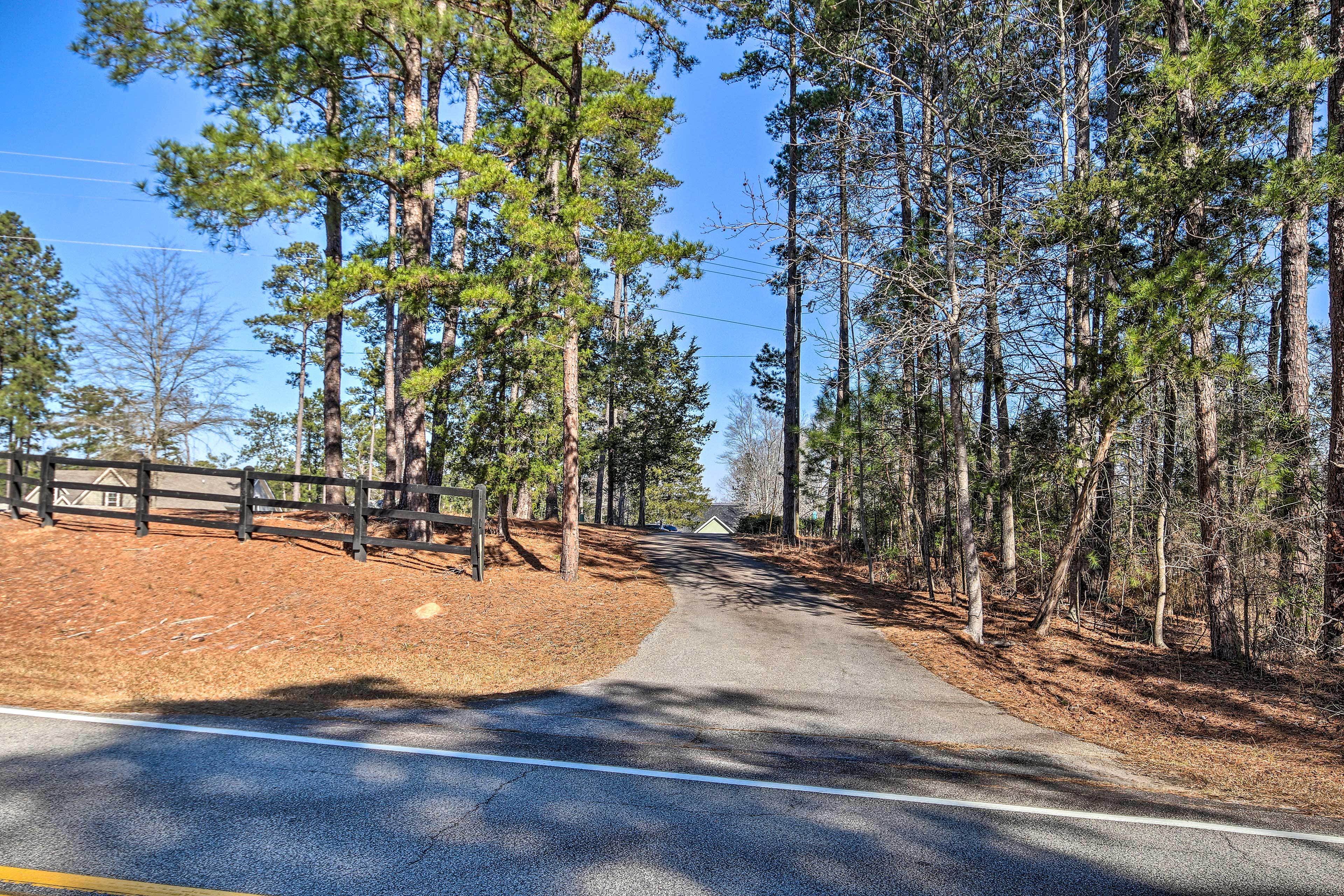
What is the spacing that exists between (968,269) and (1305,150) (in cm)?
472

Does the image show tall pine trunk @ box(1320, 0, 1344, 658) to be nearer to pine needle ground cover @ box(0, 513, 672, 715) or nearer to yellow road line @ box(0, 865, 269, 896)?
pine needle ground cover @ box(0, 513, 672, 715)

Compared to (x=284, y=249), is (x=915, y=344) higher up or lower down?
lower down

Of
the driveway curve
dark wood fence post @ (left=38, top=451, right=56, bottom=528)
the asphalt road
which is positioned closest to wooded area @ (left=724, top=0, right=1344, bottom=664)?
the driveway curve

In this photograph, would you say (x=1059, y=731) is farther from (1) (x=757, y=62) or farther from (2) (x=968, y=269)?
(1) (x=757, y=62)

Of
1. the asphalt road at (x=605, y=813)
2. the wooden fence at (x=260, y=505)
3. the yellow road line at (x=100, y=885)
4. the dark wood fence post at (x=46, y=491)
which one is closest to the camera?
the yellow road line at (x=100, y=885)

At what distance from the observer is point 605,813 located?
4000mm

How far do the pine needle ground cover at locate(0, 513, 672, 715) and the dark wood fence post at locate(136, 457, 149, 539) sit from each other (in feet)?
0.68

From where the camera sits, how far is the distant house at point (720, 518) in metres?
63.8

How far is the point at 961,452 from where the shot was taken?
11195 mm

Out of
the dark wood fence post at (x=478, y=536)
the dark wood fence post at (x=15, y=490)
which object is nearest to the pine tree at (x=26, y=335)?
the dark wood fence post at (x=15, y=490)

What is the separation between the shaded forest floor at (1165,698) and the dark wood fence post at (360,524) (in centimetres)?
929

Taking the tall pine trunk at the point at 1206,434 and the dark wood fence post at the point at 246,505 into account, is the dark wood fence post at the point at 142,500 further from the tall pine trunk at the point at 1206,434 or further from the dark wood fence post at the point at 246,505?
the tall pine trunk at the point at 1206,434

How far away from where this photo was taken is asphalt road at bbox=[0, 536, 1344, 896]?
325cm

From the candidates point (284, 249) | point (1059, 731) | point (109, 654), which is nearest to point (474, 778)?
point (1059, 731)
